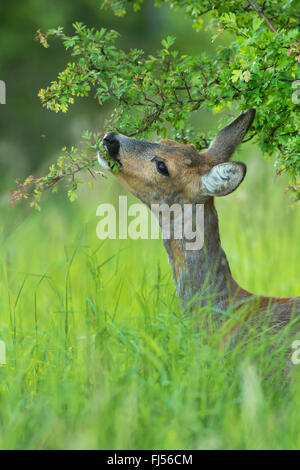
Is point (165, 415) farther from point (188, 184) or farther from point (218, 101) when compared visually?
point (218, 101)

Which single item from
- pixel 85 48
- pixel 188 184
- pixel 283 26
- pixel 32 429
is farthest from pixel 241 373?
pixel 283 26

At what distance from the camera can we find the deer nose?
472cm

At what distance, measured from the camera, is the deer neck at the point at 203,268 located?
4754 millimetres

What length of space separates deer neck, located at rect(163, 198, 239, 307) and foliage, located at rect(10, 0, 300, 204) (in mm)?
622

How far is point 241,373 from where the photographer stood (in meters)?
3.72

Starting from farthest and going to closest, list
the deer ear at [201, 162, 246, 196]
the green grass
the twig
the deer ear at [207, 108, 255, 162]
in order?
the twig
the deer ear at [207, 108, 255, 162]
the deer ear at [201, 162, 246, 196]
the green grass

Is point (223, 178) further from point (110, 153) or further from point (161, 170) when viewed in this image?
point (110, 153)

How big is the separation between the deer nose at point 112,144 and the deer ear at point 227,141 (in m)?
0.62

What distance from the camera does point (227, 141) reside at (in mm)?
4977

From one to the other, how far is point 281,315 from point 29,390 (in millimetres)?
1511

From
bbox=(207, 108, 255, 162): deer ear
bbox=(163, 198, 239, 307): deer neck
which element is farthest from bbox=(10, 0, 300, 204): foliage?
bbox=(163, 198, 239, 307): deer neck

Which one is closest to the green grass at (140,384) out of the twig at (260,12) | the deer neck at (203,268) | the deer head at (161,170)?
the deer neck at (203,268)

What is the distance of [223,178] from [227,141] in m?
0.46

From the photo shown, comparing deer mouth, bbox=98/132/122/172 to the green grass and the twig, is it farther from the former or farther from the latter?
the twig
